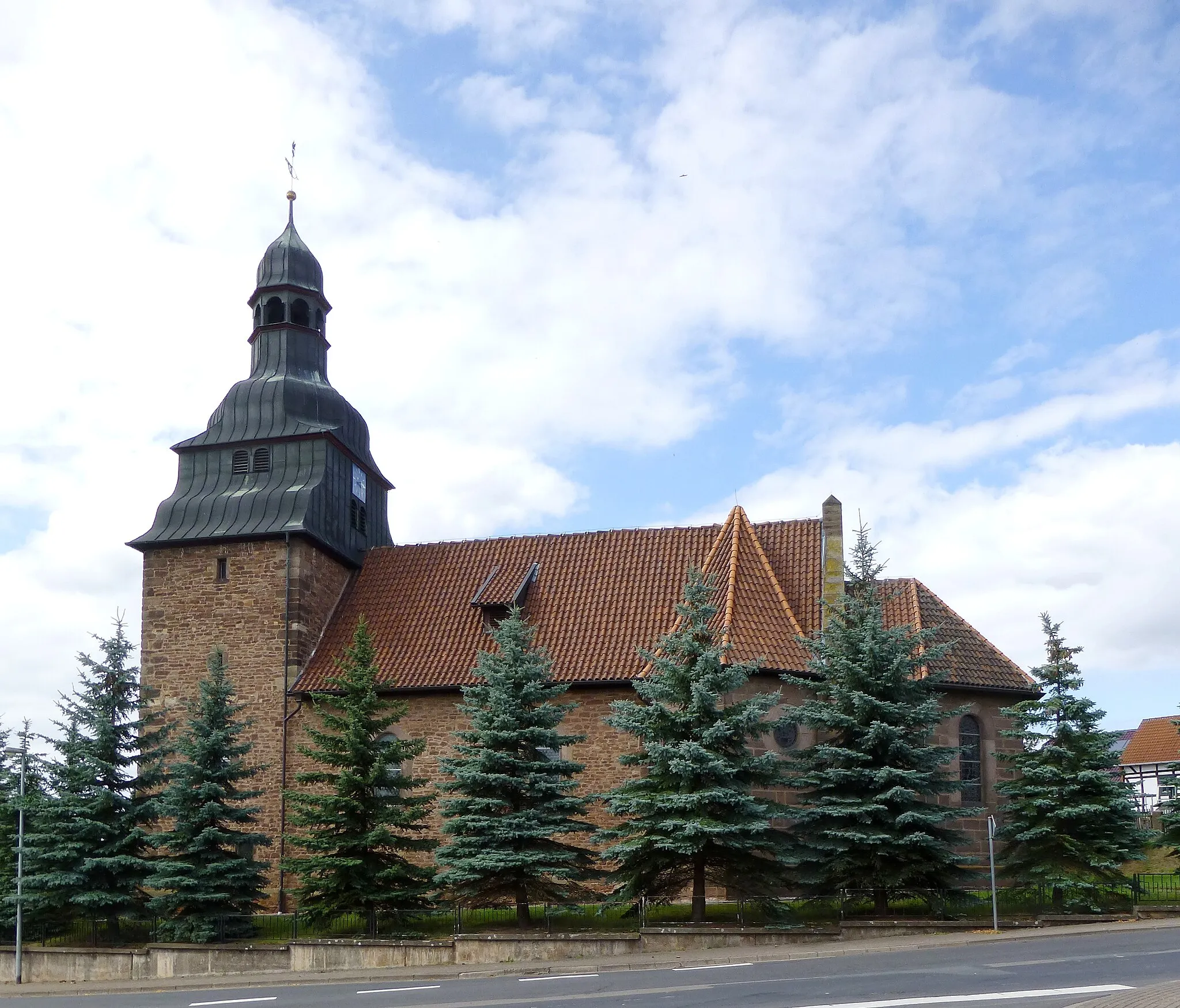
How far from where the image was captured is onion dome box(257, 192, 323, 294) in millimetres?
37281

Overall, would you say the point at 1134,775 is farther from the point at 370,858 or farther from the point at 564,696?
the point at 370,858

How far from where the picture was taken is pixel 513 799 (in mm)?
25453

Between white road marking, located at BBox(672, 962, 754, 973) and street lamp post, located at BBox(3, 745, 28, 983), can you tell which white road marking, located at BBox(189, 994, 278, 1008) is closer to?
white road marking, located at BBox(672, 962, 754, 973)

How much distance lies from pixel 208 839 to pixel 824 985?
50.9 feet

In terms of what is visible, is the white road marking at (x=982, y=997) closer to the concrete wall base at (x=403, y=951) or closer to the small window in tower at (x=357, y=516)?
the concrete wall base at (x=403, y=951)

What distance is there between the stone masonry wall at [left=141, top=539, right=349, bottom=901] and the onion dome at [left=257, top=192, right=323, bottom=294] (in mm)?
8260

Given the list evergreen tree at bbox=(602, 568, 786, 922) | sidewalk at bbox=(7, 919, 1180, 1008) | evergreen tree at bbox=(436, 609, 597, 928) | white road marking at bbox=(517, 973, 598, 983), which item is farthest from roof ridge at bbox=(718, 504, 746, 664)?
white road marking at bbox=(517, 973, 598, 983)

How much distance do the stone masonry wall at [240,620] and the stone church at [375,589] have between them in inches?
1.9

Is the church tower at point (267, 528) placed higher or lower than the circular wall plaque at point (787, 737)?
higher

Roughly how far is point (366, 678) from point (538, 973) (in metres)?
8.11

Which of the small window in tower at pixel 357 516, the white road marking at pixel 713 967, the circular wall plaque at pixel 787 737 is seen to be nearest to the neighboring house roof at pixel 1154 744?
the circular wall plaque at pixel 787 737

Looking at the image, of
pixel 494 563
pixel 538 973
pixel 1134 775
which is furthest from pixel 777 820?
pixel 1134 775

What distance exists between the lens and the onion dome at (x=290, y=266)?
122ft

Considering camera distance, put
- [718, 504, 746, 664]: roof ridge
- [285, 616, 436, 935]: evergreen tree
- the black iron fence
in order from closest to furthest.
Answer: the black iron fence, [285, 616, 436, 935]: evergreen tree, [718, 504, 746, 664]: roof ridge
